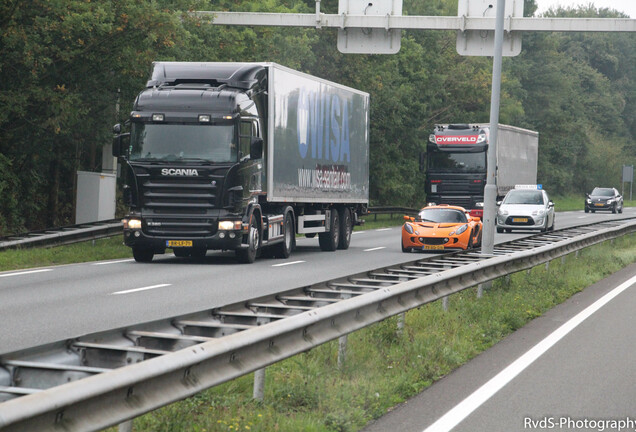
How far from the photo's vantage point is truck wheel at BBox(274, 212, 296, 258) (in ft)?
76.9

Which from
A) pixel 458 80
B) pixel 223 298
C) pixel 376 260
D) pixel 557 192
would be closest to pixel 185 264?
pixel 376 260

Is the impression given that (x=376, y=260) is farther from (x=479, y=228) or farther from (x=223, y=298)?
(x=223, y=298)

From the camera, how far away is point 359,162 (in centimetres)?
2903

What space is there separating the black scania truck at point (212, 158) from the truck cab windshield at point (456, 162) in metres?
18.0

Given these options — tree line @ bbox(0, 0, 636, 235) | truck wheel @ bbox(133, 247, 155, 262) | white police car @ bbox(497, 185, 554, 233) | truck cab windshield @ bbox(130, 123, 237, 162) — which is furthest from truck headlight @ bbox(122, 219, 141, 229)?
white police car @ bbox(497, 185, 554, 233)

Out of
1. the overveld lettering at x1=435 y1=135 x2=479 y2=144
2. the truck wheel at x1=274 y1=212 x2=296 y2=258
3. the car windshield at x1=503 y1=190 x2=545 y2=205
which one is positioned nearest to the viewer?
the truck wheel at x1=274 y1=212 x2=296 y2=258

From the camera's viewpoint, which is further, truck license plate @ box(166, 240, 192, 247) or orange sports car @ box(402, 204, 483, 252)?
orange sports car @ box(402, 204, 483, 252)

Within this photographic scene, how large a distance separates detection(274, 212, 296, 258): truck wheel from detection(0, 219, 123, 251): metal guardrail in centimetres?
464

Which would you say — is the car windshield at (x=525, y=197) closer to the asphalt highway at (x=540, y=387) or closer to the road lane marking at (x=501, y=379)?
the road lane marking at (x=501, y=379)

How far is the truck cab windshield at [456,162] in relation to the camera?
4059 centimetres

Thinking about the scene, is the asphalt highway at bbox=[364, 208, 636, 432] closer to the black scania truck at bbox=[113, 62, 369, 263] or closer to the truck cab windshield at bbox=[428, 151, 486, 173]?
the black scania truck at bbox=[113, 62, 369, 263]

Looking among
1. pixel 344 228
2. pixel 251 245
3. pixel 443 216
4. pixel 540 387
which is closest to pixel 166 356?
pixel 540 387

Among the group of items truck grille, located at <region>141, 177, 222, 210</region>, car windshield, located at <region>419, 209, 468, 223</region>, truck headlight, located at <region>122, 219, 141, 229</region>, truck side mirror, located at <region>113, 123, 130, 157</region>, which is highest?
truck side mirror, located at <region>113, 123, 130, 157</region>

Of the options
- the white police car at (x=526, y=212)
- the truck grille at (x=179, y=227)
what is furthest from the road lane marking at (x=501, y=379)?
the white police car at (x=526, y=212)
